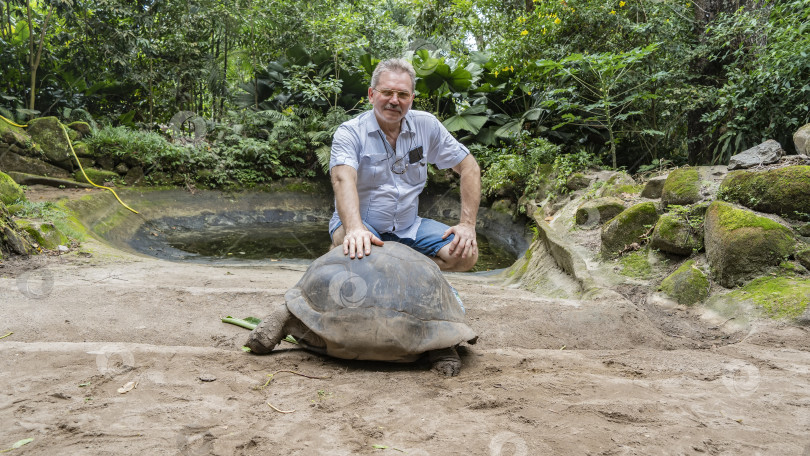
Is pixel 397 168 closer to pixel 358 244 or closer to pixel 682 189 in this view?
pixel 358 244

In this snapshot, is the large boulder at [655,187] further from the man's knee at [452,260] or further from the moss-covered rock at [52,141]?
the moss-covered rock at [52,141]

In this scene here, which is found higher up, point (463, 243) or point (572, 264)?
point (463, 243)

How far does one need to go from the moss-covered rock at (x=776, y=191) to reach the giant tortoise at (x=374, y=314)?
2.48 metres

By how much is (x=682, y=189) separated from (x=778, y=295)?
1421mm

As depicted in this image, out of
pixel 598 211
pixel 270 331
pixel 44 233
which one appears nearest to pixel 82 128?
pixel 44 233

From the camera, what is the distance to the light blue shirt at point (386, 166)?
3.18m

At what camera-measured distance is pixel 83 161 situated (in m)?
9.54

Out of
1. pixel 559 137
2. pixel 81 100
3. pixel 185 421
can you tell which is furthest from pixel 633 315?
pixel 81 100

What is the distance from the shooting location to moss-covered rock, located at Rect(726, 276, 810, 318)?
9.36ft

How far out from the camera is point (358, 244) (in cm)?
253

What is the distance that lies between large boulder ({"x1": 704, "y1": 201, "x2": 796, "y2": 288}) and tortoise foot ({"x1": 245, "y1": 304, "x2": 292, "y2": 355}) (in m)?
2.69

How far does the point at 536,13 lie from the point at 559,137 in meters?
2.60

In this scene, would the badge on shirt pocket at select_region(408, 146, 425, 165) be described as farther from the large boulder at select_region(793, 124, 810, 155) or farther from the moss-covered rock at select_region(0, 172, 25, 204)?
the moss-covered rock at select_region(0, 172, 25, 204)

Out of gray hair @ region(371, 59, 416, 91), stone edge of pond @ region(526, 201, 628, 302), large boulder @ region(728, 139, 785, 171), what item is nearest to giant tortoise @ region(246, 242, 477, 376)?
gray hair @ region(371, 59, 416, 91)
